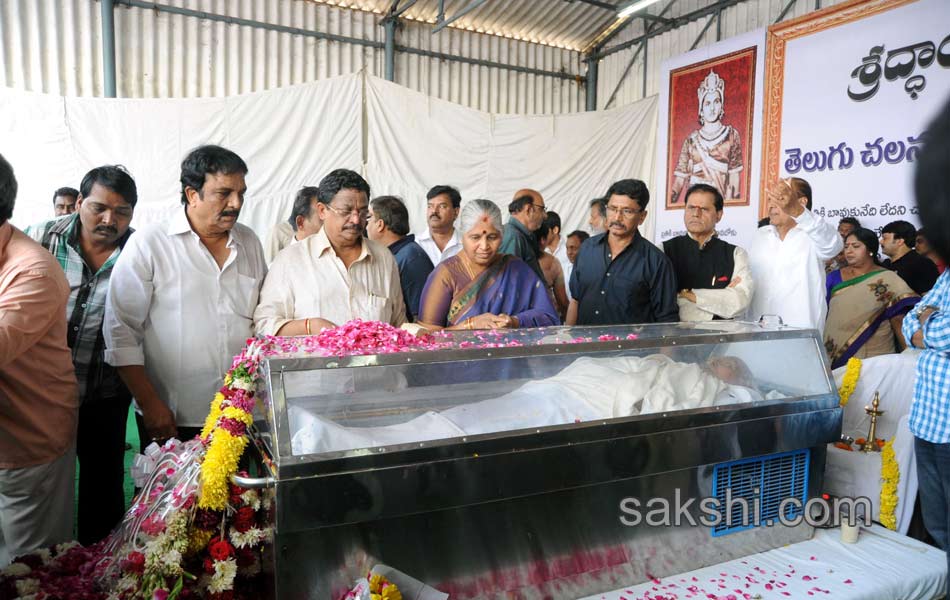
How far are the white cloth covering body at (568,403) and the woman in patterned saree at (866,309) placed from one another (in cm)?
268

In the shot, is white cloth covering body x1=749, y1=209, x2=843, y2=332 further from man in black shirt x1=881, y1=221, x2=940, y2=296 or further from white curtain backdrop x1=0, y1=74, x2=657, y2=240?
white curtain backdrop x1=0, y1=74, x2=657, y2=240

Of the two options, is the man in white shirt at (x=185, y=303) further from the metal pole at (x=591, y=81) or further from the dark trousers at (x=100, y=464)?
the metal pole at (x=591, y=81)

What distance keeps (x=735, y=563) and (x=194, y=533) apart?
182cm

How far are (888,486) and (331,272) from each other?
2.60 metres

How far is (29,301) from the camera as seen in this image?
72.4 inches

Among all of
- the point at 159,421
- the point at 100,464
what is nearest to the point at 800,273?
the point at 159,421

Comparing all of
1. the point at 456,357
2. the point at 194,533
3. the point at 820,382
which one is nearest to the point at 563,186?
the point at 820,382

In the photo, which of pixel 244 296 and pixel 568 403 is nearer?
pixel 568 403

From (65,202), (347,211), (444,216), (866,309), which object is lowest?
(866,309)

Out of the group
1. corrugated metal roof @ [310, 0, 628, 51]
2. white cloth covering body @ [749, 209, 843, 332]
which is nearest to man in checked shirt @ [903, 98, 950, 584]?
white cloth covering body @ [749, 209, 843, 332]

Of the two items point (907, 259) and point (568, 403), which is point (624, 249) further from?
point (907, 259)

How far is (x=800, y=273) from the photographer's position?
3975mm

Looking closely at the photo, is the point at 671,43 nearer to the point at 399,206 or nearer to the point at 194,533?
the point at 399,206

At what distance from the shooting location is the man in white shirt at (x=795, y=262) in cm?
393
